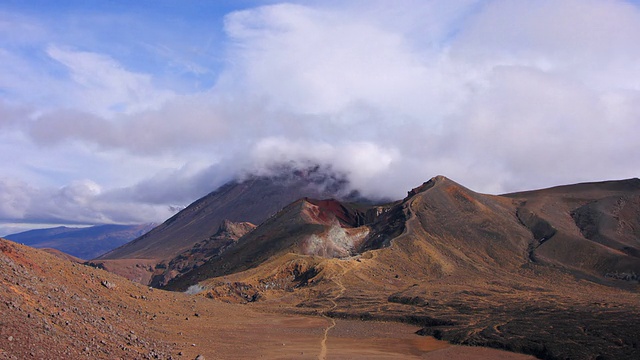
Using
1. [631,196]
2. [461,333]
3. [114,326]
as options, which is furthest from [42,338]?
[631,196]

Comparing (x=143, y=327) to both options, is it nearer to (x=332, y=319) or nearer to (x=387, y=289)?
(x=332, y=319)

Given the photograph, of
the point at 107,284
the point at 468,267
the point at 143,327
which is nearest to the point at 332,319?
the point at 107,284

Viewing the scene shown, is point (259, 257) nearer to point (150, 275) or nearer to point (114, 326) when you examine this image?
point (114, 326)

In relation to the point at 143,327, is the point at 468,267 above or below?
above

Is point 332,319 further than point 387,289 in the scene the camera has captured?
No

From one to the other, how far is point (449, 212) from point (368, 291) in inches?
1790

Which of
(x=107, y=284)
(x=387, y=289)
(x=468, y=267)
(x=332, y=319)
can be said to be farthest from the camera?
(x=468, y=267)

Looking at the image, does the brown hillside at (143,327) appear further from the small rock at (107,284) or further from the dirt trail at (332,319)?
the dirt trail at (332,319)

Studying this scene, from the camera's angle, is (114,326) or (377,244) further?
(377,244)

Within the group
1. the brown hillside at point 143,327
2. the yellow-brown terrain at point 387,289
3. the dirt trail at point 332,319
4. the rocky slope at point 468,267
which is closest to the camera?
the brown hillside at point 143,327

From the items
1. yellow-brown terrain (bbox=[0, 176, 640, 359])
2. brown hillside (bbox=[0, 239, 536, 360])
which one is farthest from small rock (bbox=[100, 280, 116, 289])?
yellow-brown terrain (bbox=[0, 176, 640, 359])

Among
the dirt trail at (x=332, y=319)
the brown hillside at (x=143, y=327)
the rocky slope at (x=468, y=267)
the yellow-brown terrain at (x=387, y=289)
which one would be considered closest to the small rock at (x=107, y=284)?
the brown hillside at (x=143, y=327)

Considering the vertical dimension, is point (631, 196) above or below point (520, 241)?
above

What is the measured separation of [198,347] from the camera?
113 feet
